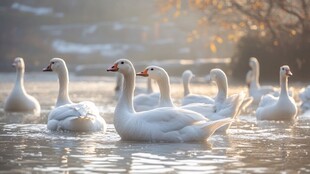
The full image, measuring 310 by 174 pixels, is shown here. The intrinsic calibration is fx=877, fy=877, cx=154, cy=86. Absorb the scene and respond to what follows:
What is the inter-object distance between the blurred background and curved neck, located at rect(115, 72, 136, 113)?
64.2ft

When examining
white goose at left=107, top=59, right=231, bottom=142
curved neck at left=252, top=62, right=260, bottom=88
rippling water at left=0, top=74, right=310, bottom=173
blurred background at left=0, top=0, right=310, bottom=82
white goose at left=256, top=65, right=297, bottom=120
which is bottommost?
rippling water at left=0, top=74, right=310, bottom=173

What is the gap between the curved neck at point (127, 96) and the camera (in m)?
12.8

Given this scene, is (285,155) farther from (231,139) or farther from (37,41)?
(37,41)

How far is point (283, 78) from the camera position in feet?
58.3

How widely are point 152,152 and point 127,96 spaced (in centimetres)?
195

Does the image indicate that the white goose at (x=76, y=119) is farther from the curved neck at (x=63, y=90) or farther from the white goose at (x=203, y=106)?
the curved neck at (x=63, y=90)

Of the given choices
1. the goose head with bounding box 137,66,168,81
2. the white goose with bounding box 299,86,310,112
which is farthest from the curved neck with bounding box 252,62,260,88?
the goose head with bounding box 137,66,168,81

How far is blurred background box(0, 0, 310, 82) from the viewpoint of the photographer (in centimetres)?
3434

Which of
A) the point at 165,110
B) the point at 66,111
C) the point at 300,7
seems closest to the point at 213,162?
the point at 165,110

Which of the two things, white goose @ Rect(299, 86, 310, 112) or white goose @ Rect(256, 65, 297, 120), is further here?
white goose @ Rect(299, 86, 310, 112)

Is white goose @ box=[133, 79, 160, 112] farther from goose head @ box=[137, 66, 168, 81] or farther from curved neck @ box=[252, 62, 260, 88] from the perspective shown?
curved neck @ box=[252, 62, 260, 88]

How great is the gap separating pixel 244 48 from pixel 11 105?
20.0 m

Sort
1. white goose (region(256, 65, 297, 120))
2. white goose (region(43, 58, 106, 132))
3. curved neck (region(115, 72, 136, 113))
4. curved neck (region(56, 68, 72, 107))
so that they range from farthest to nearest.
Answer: white goose (region(256, 65, 297, 120))
curved neck (region(56, 68, 72, 107))
white goose (region(43, 58, 106, 132))
curved neck (region(115, 72, 136, 113))

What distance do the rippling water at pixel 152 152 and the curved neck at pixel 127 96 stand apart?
483 millimetres
